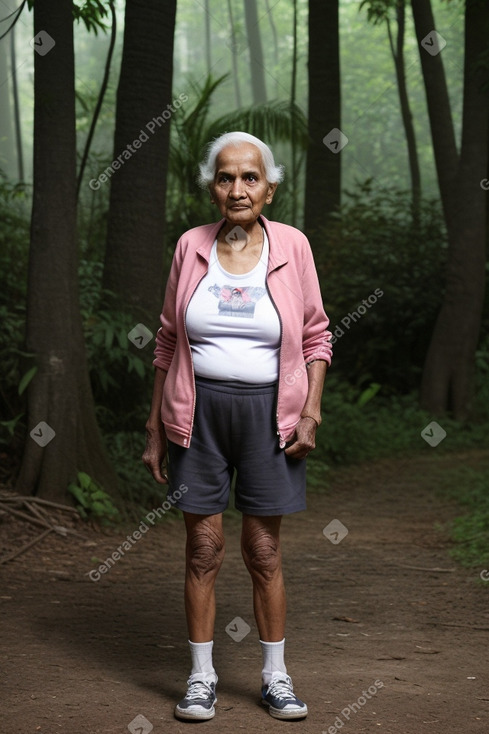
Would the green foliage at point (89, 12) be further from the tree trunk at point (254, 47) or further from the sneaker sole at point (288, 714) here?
the tree trunk at point (254, 47)

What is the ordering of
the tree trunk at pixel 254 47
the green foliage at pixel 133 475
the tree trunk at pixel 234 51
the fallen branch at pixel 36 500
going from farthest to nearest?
the tree trunk at pixel 254 47 < the tree trunk at pixel 234 51 < the green foliage at pixel 133 475 < the fallen branch at pixel 36 500

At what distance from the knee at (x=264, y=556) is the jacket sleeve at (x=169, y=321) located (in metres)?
0.77

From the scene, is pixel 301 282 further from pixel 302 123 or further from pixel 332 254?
pixel 332 254

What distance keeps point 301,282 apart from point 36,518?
3.82 m

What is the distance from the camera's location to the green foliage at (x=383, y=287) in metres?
14.0

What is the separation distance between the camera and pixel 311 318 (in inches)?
153

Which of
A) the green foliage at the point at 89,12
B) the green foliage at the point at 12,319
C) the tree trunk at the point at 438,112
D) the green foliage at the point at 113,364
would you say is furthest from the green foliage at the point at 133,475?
the tree trunk at the point at 438,112

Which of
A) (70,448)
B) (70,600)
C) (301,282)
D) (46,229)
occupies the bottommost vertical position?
(70,600)

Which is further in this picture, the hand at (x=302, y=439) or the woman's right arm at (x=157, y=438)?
the woman's right arm at (x=157, y=438)

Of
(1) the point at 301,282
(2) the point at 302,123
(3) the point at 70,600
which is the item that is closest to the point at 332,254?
(2) the point at 302,123

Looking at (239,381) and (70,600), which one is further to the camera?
(70,600)

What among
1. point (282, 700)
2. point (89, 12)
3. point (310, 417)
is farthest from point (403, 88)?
point (282, 700)

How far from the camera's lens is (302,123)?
12.2 metres

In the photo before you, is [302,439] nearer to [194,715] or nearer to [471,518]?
[194,715]
